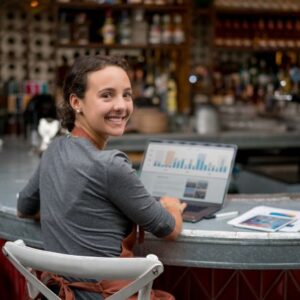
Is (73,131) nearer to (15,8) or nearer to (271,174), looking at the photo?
(271,174)

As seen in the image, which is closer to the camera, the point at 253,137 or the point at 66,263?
the point at 66,263

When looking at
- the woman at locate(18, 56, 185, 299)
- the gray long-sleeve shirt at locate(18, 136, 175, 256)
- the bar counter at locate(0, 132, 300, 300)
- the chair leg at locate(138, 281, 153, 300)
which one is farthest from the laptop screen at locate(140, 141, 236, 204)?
the chair leg at locate(138, 281, 153, 300)

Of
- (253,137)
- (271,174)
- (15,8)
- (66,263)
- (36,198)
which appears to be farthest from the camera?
(15,8)

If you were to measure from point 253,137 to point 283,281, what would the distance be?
3.05 m

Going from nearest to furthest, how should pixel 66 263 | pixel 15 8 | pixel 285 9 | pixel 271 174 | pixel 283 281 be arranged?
pixel 66 263, pixel 283 281, pixel 271 174, pixel 15 8, pixel 285 9

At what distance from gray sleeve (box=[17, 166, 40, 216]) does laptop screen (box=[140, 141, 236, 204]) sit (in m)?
0.47

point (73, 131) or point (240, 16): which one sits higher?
point (240, 16)

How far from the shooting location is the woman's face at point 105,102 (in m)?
1.80

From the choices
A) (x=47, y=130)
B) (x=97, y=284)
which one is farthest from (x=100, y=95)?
(x=47, y=130)

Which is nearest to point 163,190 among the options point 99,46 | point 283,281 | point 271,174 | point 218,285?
point 218,285

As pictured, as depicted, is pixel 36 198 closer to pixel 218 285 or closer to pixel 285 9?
pixel 218 285

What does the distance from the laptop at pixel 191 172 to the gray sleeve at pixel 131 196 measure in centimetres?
40

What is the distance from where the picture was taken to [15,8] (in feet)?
18.0

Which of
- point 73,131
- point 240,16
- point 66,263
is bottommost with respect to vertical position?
point 66,263
